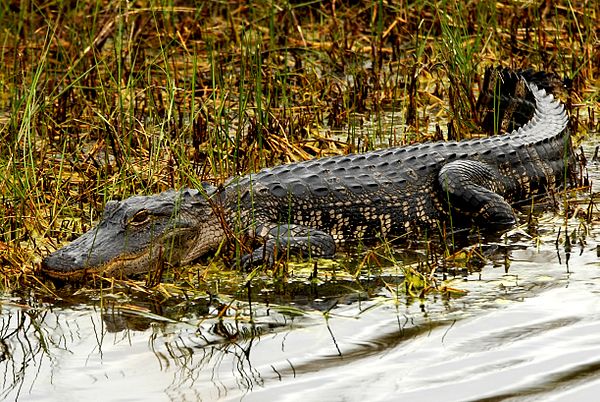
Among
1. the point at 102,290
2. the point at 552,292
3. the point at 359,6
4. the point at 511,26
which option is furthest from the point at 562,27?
the point at 102,290

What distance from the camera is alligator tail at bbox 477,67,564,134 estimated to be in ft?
26.0

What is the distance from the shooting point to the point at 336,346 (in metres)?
4.51

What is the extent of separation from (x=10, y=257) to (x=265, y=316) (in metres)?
1.41

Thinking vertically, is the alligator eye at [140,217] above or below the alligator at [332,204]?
above

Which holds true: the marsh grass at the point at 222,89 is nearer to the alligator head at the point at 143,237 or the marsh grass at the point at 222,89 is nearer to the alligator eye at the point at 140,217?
the alligator head at the point at 143,237

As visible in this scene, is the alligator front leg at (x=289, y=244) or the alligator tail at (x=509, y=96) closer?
the alligator front leg at (x=289, y=244)

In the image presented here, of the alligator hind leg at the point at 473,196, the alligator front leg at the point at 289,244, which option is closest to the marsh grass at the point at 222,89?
the alligator front leg at the point at 289,244

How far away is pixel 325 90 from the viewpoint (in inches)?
335

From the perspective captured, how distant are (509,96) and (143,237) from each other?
128 inches

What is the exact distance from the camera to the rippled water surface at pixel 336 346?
407 cm

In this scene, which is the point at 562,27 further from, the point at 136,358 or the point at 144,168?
the point at 136,358

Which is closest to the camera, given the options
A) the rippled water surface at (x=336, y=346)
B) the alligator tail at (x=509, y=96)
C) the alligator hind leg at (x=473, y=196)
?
the rippled water surface at (x=336, y=346)

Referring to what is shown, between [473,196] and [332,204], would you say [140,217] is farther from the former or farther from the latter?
[473,196]

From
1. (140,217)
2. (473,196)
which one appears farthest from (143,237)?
(473,196)
